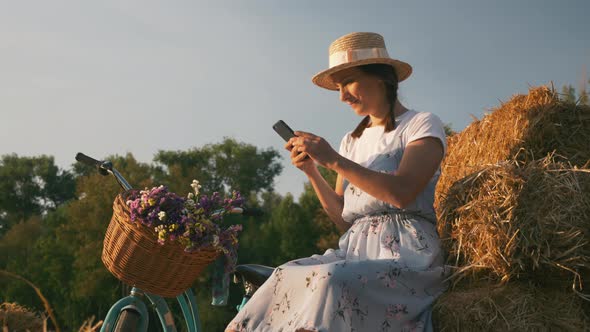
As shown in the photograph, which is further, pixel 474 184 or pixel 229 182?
pixel 229 182

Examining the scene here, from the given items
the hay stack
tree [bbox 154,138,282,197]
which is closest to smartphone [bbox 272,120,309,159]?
the hay stack

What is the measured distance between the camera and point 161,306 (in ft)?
13.8

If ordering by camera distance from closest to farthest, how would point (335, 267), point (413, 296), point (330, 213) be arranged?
point (335, 267) → point (413, 296) → point (330, 213)

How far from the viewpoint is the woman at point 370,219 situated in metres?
2.75

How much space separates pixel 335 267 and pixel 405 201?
0.56m

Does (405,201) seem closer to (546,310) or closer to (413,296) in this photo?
(413,296)

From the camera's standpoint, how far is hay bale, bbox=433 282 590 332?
2.72 metres

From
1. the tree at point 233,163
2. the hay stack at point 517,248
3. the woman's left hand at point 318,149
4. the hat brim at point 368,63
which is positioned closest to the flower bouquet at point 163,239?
the woman's left hand at point 318,149

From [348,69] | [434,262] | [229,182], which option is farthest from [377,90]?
[229,182]

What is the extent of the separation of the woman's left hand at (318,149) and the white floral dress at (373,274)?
318mm

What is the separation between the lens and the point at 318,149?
3135 mm

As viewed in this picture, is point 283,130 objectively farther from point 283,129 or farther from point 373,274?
point 373,274

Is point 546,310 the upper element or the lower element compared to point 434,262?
lower

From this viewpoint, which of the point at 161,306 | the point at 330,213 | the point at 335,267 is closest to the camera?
the point at 335,267
